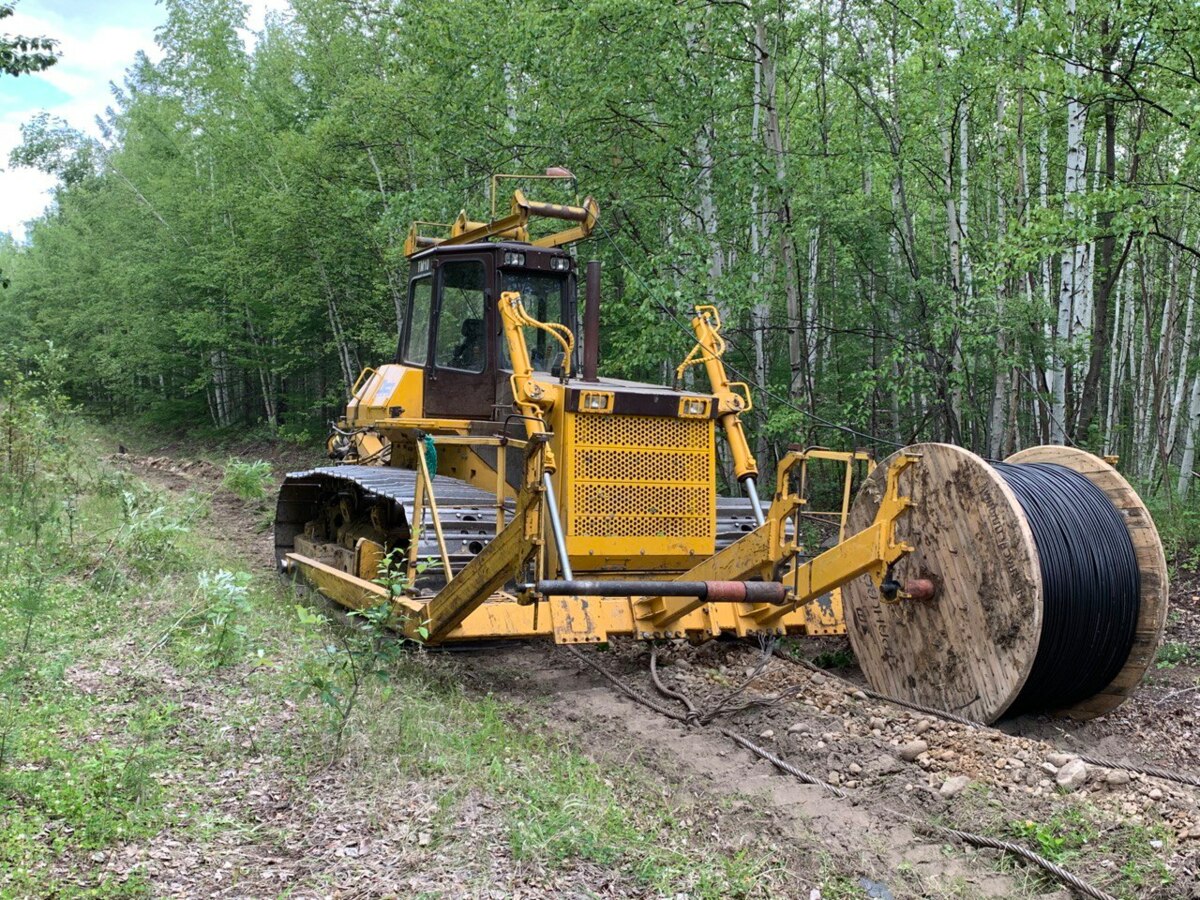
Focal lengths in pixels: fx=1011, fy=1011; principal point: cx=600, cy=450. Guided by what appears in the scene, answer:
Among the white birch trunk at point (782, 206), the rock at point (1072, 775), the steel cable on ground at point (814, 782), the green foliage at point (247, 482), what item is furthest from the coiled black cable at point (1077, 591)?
the green foliage at point (247, 482)

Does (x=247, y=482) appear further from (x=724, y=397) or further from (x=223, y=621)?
(x=724, y=397)

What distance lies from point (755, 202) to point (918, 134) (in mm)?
2177

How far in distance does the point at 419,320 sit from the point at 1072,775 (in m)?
6.30

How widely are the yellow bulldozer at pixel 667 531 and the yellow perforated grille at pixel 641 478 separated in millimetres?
13

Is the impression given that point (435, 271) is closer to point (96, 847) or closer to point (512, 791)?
point (512, 791)

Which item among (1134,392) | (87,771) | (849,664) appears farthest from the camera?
(1134,392)

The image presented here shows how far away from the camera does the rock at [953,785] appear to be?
479 centimetres

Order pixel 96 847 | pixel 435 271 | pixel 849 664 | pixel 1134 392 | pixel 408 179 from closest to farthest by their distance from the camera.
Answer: pixel 96 847
pixel 849 664
pixel 435 271
pixel 1134 392
pixel 408 179

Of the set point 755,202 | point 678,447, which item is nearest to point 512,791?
point 678,447

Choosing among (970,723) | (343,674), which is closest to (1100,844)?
(970,723)

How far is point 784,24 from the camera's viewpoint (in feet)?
40.3

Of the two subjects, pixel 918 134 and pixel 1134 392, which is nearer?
pixel 918 134

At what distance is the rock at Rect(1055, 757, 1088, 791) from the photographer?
4.79 metres

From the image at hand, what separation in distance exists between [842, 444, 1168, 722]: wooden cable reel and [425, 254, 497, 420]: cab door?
3.33m
